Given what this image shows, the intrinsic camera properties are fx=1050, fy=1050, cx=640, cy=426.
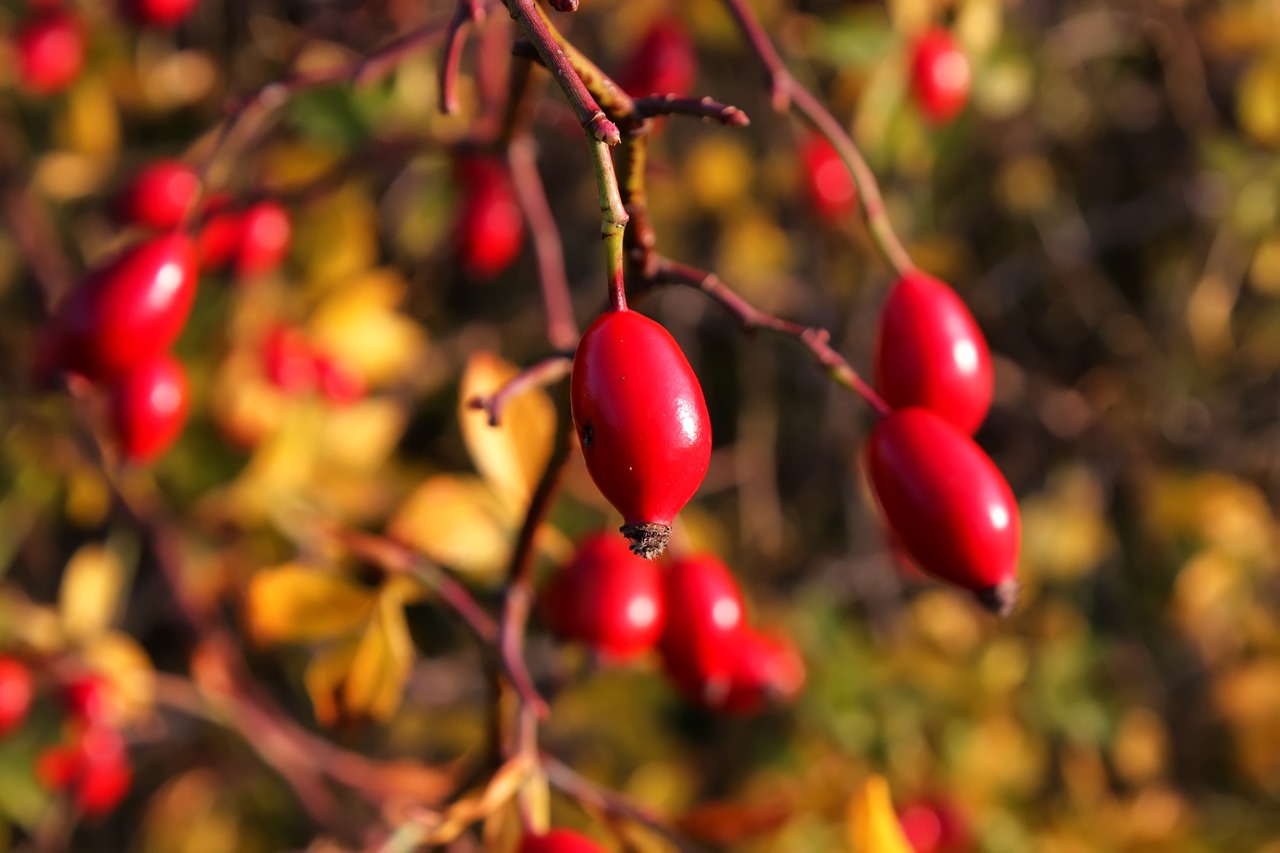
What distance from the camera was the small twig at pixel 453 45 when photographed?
0.63 metres

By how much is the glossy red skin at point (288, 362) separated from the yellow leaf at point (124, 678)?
0.39 meters

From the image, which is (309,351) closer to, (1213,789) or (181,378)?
(181,378)

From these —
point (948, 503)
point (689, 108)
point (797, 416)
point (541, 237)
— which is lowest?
point (797, 416)

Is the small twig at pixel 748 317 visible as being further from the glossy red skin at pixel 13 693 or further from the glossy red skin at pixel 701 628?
the glossy red skin at pixel 13 693

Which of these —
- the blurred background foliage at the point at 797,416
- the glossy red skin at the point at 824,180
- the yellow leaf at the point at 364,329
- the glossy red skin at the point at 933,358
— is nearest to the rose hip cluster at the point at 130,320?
the blurred background foliage at the point at 797,416

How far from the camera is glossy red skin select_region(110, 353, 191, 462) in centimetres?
103

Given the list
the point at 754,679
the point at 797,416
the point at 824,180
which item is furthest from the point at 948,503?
the point at 797,416

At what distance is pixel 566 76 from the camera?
1.40ft

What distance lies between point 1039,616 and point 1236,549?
0.33 meters

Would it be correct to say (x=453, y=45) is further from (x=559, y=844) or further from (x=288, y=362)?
(x=288, y=362)

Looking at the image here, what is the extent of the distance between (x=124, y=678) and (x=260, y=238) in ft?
1.79

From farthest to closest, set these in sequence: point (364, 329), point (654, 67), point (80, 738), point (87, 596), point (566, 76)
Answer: point (364, 329) → point (87, 596) → point (80, 738) → point (654, 67) → point (566, 76)

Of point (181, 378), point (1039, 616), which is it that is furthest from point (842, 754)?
point (181, 378)

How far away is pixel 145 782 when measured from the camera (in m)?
1.76
